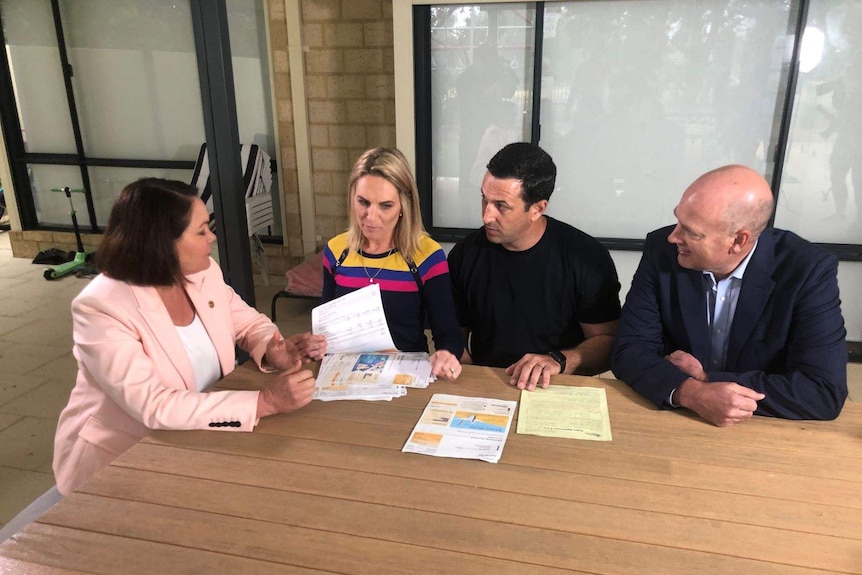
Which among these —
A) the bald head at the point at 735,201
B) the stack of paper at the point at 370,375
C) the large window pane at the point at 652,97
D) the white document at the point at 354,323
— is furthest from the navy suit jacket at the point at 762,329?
the large window pane at the point at 652,97

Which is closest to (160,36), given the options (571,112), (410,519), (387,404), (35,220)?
(35,220)

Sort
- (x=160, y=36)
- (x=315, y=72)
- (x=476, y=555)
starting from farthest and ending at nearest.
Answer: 1. (x=160, y=36)
2. (x=315, y=72)
3. (x=476, y=555)

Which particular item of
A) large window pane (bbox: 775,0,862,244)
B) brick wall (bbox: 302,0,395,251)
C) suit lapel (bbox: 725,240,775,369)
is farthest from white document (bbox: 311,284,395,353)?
brick wall (bbox: 302,0,395,251)

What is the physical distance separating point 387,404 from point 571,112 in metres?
3.07

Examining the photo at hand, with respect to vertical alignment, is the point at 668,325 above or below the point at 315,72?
below

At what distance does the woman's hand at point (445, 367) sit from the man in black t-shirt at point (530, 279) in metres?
0.39

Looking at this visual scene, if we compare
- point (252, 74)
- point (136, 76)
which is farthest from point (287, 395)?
point (136, 76)

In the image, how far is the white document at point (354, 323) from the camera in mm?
1893

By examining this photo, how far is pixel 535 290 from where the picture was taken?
2.17m

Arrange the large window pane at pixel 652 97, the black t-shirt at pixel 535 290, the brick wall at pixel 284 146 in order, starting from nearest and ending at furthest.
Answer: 1. the black t-shirt at pixel 535 290
2. the large window pane at pixel 652 97
3. the brick wall at pixel 284 146

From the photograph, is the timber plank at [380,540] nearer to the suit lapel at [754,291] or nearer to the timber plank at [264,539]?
the timber plank at [264,539]

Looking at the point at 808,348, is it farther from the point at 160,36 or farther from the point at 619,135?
the point at 160,36

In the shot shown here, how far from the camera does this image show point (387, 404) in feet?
5.32

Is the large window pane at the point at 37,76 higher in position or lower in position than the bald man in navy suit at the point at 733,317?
higher
